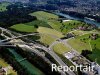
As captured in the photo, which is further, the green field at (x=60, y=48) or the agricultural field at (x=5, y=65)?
the green field at (x=60, y=48)

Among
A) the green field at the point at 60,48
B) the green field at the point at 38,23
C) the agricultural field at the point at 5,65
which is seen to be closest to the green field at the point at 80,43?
the green field at the point at 60,48

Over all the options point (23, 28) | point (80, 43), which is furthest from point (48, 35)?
point (80, 43)

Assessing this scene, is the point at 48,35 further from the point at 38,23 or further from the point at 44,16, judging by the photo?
the point at 44,16

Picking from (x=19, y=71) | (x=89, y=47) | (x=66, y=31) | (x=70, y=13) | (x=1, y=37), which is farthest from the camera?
(x=70, y=13)

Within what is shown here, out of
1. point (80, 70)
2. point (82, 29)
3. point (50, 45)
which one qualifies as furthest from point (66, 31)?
point (80, 70)

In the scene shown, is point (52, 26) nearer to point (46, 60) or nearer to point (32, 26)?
point (32, 26)

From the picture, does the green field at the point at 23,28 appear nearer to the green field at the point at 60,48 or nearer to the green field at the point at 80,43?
the green field at the point at 80,43

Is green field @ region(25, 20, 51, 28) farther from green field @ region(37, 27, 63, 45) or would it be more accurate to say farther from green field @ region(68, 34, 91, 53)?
green field @ region(68, 34, 91, 53)

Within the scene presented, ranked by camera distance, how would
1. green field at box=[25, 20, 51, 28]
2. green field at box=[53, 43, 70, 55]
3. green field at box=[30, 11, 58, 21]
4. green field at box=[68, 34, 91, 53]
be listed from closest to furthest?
1. green field at box=[53, 43, 70, 55]
2. green field at box=[68, 34, 91, 53]
3. green field at box=[25, 20, 51, 28]
4. green field at box=[30, 11, 58, 21]

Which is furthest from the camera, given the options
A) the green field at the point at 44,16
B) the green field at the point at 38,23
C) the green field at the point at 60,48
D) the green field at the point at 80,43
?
the green field at the point at 44,16

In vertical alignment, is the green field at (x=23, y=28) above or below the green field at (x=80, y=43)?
above

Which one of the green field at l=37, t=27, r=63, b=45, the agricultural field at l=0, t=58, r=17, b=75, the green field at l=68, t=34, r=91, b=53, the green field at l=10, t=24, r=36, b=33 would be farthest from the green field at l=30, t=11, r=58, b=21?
the agricultural field at l=0, t=58, r=17, b=75
